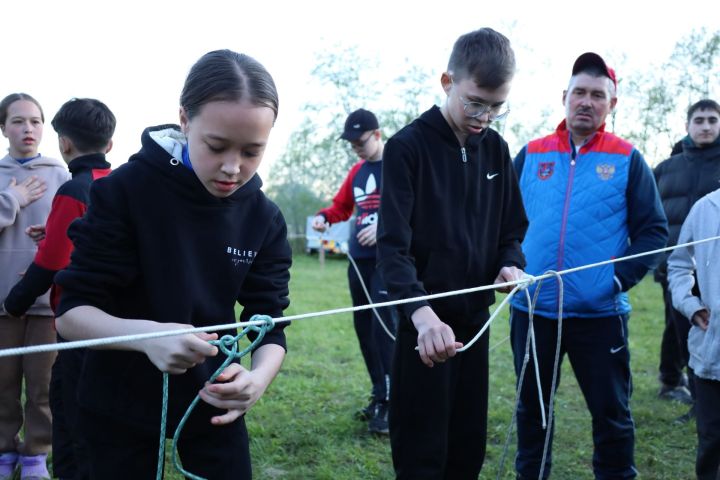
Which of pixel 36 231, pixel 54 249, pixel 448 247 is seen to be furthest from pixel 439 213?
pixel 36 231

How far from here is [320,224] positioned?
4832 mm

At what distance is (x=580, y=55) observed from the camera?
116 inches

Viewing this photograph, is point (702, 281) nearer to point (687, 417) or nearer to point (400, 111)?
point (687, 417)

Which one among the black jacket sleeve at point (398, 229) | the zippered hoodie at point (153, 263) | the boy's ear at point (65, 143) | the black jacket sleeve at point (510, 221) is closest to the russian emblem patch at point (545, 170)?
the black jacket sleeve at point (510, 221)

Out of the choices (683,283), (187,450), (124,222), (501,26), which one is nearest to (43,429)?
(187,450)

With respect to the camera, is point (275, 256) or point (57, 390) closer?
point (275, 256)

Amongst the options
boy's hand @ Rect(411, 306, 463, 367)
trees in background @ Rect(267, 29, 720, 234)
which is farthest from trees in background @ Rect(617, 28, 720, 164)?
boy's hand @ Rect(411, 306, 463, 367)

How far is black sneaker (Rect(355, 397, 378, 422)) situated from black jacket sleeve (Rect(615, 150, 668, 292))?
2.07 meters

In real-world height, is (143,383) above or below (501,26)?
below

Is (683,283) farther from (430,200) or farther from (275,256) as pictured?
(275,256)

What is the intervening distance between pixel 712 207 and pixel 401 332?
154 cm

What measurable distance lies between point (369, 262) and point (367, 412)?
102cm

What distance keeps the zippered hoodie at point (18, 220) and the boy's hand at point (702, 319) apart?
121 inches

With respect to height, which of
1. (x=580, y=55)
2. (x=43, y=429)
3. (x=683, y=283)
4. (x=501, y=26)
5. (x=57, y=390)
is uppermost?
(x=501, y=26)
